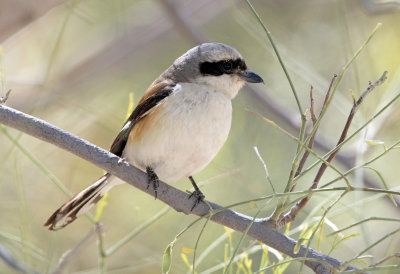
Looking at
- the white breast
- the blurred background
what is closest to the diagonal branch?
the white breast

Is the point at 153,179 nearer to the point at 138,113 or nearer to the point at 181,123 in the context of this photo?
the point at 181,123

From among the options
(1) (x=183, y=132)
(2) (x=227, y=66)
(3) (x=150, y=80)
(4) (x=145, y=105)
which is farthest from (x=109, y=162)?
(3) (x=150, y=80)

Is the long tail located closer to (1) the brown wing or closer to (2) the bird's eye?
(1) the brown wing

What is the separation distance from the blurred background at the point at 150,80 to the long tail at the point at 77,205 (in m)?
0.79

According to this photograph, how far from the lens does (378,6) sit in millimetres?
3543

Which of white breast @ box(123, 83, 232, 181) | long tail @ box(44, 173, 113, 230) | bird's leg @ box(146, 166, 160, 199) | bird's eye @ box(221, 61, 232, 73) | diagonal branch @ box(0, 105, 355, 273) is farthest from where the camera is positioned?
bird's eye @ box(221, 61, 232, 73)

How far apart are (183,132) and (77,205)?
0.71 metres

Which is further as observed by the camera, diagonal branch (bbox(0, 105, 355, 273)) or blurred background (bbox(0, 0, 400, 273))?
blurred background (bbox(0, 0, 400, 273))

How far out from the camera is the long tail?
2.87m

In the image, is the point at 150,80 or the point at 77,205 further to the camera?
the point at 150,80

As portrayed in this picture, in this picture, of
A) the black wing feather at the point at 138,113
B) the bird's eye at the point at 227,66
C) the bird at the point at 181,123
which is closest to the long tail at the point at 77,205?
the bird at the point at 181,123

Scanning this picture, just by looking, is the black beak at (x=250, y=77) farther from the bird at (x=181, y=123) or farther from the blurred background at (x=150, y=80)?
the blurred background at (x=150, y=80)

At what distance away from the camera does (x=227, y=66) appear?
3160 millimetres

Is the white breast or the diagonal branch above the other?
the white breast
